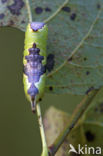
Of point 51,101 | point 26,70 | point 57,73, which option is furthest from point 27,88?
point 51,101

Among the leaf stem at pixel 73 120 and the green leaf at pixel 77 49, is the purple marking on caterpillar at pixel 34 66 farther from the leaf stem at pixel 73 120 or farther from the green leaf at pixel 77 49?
the leaf stem at pixel 73 120

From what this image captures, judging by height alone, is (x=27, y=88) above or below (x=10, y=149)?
above

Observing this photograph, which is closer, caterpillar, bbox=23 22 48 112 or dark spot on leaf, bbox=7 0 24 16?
caterpillar, bbox=23 22 48 112

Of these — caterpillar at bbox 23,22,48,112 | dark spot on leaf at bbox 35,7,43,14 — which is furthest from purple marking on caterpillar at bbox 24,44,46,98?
dark spot on leaf at bbox 35,7,43,14

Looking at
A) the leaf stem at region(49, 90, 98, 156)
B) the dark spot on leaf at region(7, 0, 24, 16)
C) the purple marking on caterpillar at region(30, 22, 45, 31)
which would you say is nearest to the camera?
the leaf stem at region(49, 90, 98, 156)

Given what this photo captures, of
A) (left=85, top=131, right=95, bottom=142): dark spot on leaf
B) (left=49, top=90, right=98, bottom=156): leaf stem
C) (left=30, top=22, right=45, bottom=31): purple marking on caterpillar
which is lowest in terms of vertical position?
(left=85, top=131, right=95, bottom=142): dark spot on leaf

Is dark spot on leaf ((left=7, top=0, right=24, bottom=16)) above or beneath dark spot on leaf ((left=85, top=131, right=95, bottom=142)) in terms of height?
above

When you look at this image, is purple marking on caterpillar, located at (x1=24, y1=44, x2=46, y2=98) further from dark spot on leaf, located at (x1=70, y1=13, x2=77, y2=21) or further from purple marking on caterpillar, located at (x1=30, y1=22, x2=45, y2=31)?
dark spot on leaf, located at (x1=70, y1=13, x2=77, y2=21)

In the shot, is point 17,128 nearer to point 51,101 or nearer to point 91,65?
point 51,101
